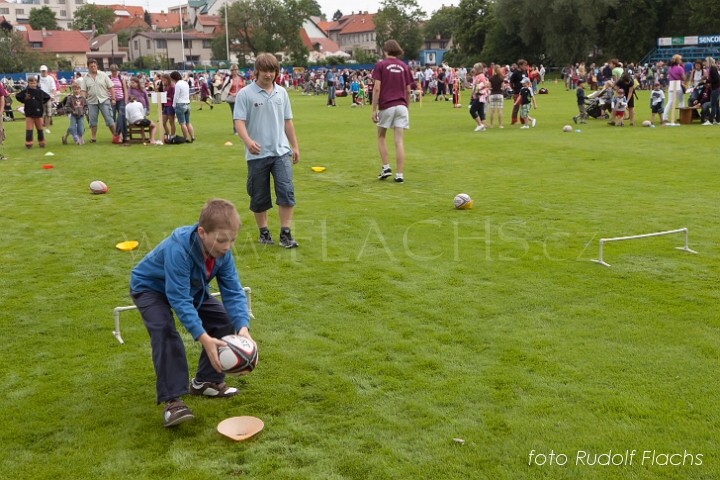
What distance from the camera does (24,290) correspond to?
7.32m

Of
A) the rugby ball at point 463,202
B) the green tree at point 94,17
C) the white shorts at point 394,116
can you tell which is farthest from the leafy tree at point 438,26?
the rugby ball at point 463,202

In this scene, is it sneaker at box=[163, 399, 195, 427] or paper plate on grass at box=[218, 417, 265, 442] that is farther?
sneaker at box=[163, 399, 195, 427]

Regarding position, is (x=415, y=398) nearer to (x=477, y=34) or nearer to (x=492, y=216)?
(x=492, y=216)

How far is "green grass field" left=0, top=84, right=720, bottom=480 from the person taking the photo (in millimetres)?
4164

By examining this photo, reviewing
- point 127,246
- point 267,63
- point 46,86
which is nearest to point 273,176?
point 267,63

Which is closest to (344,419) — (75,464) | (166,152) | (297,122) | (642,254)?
(75,464)

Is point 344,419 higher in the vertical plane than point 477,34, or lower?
lower

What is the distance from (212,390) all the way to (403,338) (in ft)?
5.21

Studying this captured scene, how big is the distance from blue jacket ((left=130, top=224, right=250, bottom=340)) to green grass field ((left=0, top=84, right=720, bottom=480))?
68 cm

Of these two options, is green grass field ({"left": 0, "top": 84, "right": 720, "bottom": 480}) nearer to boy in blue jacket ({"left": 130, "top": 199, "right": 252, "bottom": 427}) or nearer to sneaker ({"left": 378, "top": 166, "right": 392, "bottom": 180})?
boy in blue jacket ({"left": 130, "top": 199, "right": 252, "bottom": 427})

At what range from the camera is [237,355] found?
4.43 m

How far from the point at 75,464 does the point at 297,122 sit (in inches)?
935

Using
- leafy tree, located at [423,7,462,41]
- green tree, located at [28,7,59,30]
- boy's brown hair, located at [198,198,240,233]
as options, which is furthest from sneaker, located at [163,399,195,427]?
green tree, located at [28,7,59,30]

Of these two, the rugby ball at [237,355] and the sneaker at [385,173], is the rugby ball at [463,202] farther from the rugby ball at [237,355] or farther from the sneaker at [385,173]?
the rugby ball at [237,355]
